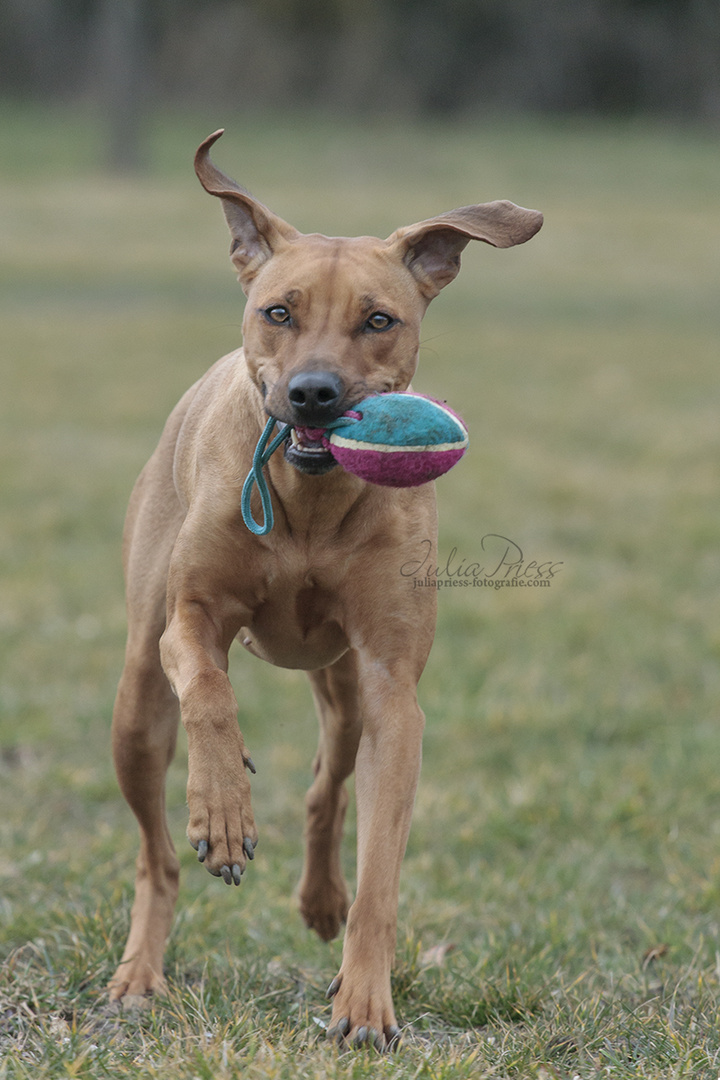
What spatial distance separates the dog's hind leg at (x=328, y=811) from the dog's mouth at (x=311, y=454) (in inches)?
43.8

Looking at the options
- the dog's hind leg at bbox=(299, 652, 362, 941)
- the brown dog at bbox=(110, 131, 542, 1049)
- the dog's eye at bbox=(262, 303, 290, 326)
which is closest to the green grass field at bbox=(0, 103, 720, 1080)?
the dog's hind leg at bbox=(299, 652, 362, 941)

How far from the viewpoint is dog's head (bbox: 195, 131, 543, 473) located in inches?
137

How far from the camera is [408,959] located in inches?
162

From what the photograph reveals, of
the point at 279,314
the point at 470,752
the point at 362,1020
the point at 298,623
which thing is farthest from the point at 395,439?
the point at 470,752

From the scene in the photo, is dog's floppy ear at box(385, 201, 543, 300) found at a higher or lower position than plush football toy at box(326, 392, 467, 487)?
higher

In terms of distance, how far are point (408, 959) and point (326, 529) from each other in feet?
4.51

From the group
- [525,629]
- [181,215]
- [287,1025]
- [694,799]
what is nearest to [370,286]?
[287,1025]

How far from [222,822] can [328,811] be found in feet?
4.42

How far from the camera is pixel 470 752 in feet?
21.6

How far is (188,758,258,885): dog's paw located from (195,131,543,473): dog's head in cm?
83

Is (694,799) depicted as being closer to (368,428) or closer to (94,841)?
(94,841)

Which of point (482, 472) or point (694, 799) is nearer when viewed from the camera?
point (694, 799)

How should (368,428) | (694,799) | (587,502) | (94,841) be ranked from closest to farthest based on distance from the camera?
1. (368,428)
2. (94,841)
3. (694,799)
4. (587,502)

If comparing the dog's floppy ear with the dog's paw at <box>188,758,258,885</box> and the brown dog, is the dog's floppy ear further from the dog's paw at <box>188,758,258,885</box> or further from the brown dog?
the dog's paw at <box>188,758,258,885</box>
